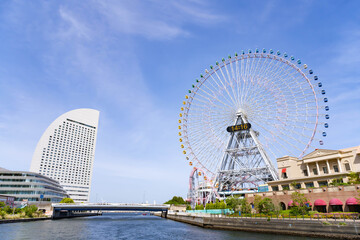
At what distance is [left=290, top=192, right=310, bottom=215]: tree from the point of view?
50656 millimetres

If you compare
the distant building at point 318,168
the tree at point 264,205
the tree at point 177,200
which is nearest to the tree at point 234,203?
the tree at point 264,205

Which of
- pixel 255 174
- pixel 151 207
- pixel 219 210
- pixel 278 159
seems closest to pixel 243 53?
pixel 278 159

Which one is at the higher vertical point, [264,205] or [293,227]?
[264,205]

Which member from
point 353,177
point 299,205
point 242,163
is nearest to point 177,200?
point 242,163

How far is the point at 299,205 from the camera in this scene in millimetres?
52531

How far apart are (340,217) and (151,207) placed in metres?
87.4

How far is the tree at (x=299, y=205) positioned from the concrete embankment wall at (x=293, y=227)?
8.07 m

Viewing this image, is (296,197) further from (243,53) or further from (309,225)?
(243,53)

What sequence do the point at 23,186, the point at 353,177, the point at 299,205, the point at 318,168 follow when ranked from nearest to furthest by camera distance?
the point at 299,205 < the point at 353,177 < the point at 318,168 < the point at 23,186

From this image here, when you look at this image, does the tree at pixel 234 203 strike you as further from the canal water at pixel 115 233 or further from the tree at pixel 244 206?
the canal water at pixel 115 233

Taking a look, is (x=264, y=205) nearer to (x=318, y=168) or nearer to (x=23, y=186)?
(x=318, y=168)

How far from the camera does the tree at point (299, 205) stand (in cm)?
5066

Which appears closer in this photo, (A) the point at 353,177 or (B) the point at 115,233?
(A) the point at 353,177

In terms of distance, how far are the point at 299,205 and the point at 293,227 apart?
13.5 m
